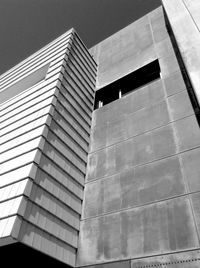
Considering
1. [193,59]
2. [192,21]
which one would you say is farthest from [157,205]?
[192,21]

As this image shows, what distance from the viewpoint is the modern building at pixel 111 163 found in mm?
9906

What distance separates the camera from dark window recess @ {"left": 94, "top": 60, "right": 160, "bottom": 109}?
1866cm

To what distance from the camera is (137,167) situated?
1280 centimetres

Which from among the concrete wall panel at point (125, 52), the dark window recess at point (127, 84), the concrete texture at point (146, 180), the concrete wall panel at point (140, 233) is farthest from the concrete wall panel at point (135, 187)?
the concrete wall panel at point (125, 52)

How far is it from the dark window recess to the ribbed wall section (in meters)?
0.95

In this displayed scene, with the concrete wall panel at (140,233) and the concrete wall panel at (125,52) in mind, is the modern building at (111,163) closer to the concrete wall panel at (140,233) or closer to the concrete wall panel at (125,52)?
the concrete wall panel at (140,233)

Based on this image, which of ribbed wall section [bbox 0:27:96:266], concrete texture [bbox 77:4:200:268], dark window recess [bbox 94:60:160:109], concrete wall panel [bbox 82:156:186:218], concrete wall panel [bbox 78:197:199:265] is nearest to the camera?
concrete wall panel [bbox 78:197:199:265]

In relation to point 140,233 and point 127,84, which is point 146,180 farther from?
point 127,84

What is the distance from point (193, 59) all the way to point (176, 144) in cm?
472

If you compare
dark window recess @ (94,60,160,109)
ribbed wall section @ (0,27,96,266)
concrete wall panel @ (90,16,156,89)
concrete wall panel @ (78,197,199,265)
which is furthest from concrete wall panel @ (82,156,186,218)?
concrete wall panel @ (90,16,156,89)

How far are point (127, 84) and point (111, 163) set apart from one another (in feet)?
26.0

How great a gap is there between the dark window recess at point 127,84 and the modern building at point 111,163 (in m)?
0.09

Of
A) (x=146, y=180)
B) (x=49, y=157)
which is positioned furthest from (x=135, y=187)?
(x=49, y=157)

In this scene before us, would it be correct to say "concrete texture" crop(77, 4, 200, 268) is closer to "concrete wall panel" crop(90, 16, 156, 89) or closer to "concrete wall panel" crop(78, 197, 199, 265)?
"concrete wall panel" crop(78, 197, 199, 265)
